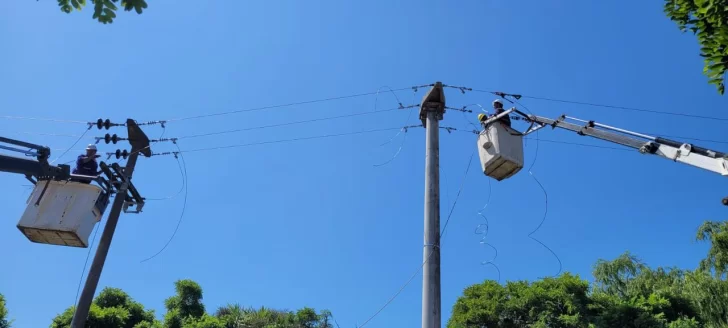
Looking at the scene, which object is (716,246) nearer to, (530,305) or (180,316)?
(530,305)

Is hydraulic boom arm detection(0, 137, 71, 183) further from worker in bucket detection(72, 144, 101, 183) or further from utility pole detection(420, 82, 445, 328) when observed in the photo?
utility pole detection(420, 82, 445, 328)

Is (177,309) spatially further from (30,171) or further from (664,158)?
(664,158)

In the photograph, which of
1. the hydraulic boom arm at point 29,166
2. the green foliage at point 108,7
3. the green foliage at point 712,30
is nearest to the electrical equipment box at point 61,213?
the hydraulic boom arm at point 29,166

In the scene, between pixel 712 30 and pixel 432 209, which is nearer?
pixel 712 30

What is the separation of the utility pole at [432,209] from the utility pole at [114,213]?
21.6ft

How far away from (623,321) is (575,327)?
4.86 ft

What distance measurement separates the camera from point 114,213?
11203 mm

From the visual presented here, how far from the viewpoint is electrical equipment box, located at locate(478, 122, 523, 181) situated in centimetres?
749

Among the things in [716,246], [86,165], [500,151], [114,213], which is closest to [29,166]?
[86,165]

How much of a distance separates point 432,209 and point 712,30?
12.6 feet

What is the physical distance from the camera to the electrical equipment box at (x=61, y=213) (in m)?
8.20

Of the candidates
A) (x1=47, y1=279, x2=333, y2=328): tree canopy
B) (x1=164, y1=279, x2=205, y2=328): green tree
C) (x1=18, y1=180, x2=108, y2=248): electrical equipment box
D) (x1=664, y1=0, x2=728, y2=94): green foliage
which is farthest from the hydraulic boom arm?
(x1=164, y1=279, x2=205, y2=328): green tree

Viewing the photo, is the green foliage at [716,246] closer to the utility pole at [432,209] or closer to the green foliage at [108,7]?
the utility pole at [432,209]

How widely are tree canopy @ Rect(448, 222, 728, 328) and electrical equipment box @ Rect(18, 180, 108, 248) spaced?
1465cm
